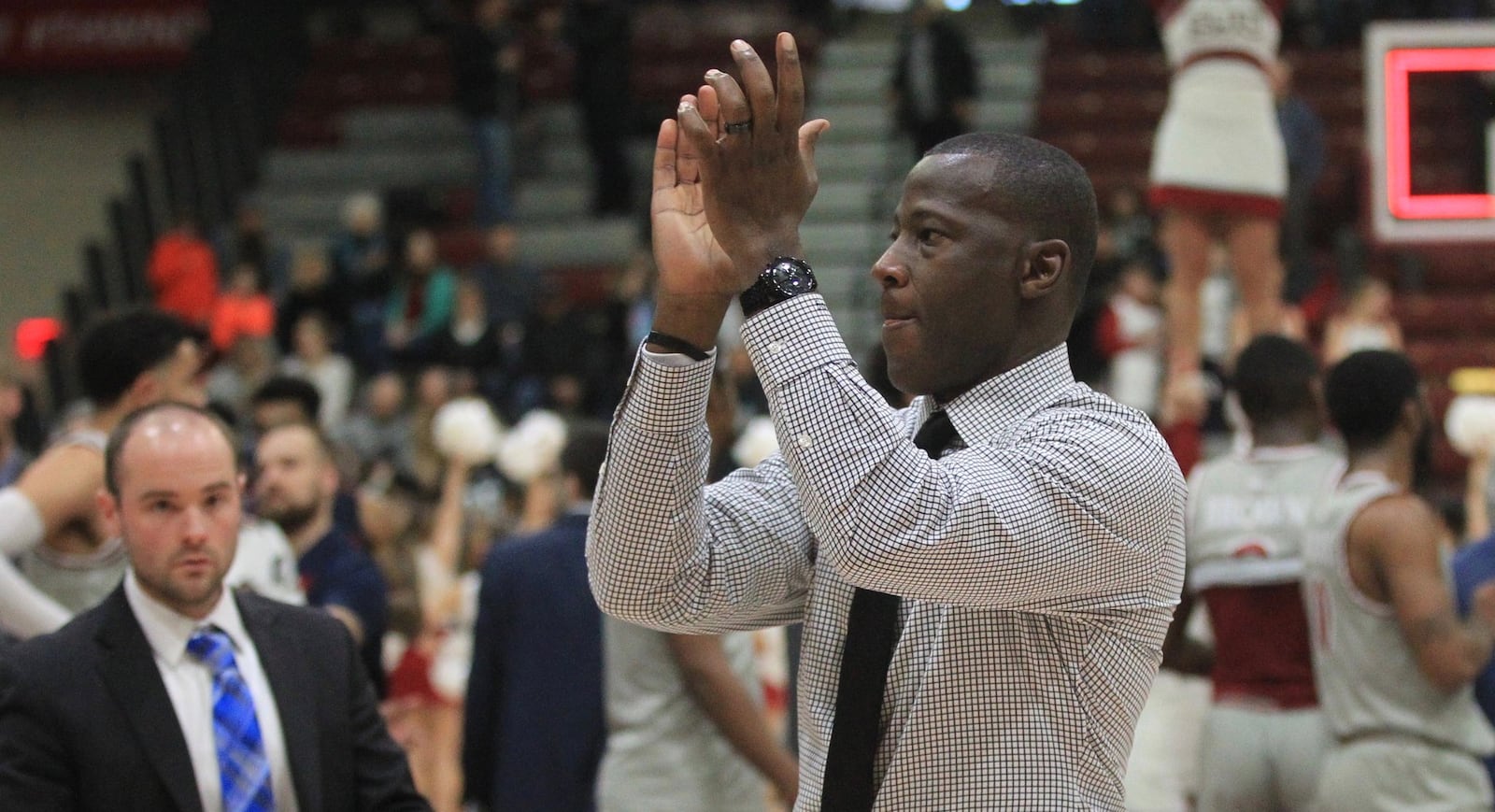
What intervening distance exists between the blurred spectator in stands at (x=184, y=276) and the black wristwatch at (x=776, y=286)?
11966 mm

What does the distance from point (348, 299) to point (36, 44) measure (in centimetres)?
546

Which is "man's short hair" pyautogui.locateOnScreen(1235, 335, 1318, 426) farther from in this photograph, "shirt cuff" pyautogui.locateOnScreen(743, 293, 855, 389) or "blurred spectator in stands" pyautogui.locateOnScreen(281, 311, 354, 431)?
"blurred spectator in stands" pyautogui.locateOnScreen(281, 311, 354, 431)

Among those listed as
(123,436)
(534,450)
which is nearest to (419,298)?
(534,450)

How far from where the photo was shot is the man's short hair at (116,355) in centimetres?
457

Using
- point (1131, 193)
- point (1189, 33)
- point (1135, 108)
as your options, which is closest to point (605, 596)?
point (1189, 33)

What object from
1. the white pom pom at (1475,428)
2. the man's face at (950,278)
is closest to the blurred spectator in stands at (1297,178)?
the white pom pom at (1475,428)

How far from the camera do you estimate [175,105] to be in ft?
49.7

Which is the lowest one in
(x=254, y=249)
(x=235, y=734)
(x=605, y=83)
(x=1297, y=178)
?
(x=254, y=249)

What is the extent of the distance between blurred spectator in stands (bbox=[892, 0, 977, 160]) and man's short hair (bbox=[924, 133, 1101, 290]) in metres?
10.7

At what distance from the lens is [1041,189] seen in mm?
2424

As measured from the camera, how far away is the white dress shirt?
3.16m

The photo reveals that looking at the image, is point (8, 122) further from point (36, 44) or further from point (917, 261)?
point (917, 261)

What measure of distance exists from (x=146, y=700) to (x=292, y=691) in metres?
0.26

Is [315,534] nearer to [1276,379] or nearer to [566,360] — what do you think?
[1276,379]
